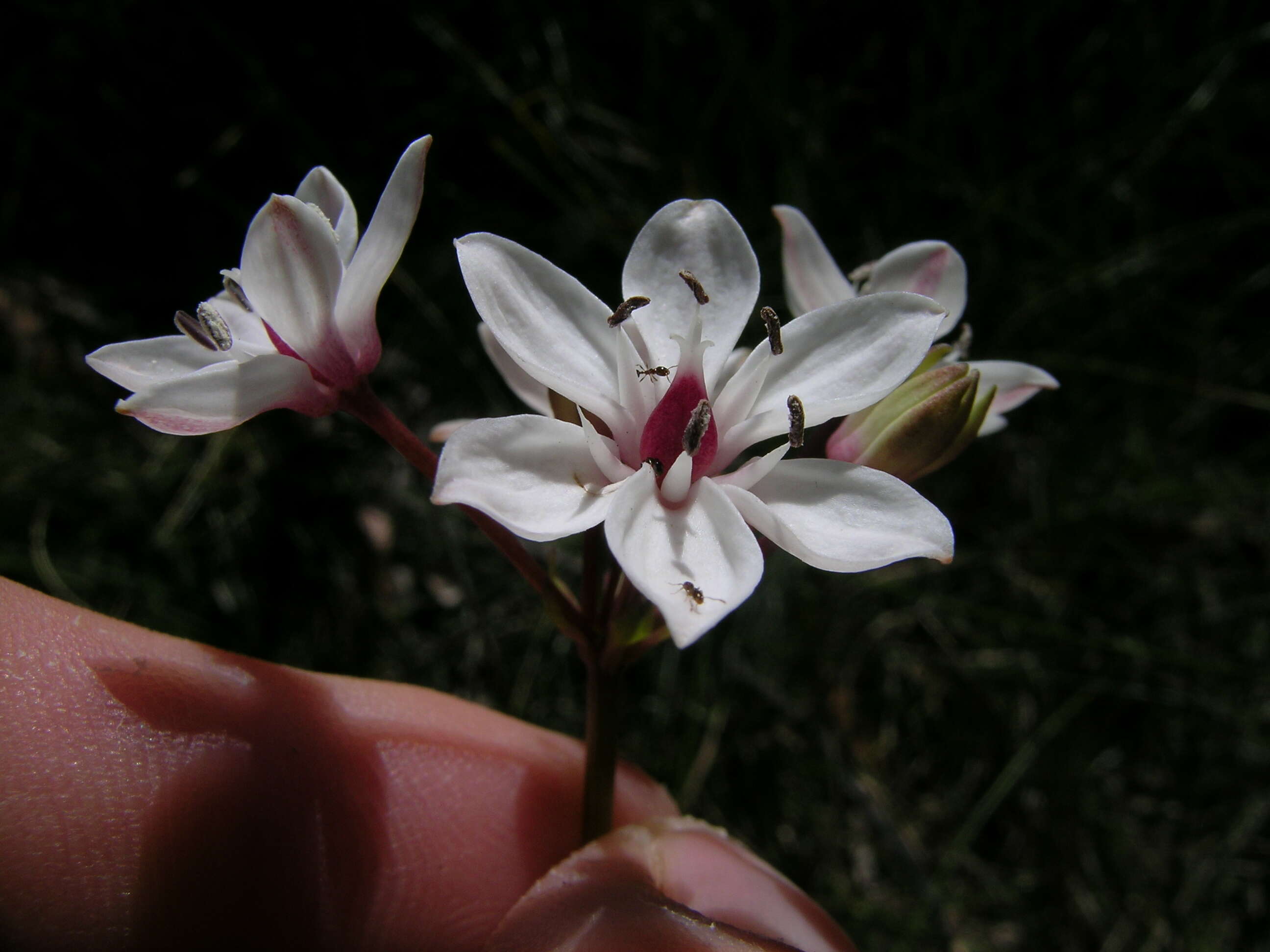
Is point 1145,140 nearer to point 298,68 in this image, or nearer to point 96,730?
point 298,68

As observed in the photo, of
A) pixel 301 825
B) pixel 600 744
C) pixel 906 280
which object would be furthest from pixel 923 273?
pixel 301 825

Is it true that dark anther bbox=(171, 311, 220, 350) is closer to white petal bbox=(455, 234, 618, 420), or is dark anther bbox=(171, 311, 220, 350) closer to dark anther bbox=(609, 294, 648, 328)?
white petal bbox=(455, 234, 618, 420)

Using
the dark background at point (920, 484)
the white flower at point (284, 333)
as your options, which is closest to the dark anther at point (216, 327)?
the white flower at point (284, 333)

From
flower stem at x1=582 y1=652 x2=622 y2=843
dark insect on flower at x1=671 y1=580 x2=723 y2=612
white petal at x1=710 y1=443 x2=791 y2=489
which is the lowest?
flower stem at x1=582 y1=652 x2=622 y2=843

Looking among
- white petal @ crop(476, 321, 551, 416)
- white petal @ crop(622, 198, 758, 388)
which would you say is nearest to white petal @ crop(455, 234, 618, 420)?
white petal @ crop(622, 198, 758, 388)

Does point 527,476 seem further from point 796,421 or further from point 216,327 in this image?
point 216,327
